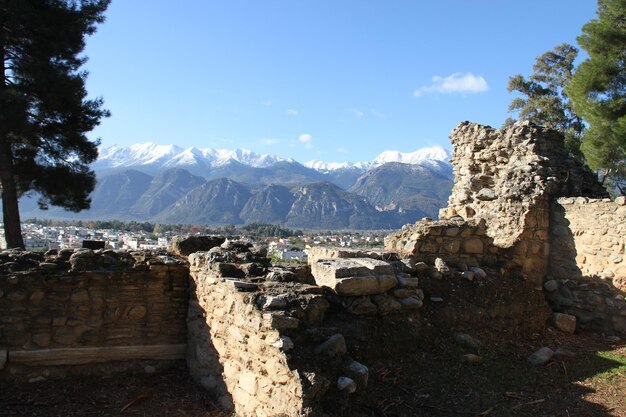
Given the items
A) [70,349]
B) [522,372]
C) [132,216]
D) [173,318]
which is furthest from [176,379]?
[132,216]

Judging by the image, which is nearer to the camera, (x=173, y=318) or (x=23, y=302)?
(x=23, y=302)

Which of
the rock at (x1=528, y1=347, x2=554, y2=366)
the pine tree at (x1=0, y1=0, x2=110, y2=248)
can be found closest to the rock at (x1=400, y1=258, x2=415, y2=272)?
the rock at (x1=528, y1=347, x2=554, y2=366)

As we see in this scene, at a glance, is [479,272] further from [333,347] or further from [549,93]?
[549,93]

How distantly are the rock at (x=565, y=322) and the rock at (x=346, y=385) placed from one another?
18.5 ft

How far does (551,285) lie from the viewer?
32.0 ft

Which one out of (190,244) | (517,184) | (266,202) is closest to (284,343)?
(190,244)

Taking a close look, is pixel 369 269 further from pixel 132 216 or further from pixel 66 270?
pixel 132 216

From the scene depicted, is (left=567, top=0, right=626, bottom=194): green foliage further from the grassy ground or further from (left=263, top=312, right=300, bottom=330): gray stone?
(left=263, top=312, right=300, bottom=330): gray stone

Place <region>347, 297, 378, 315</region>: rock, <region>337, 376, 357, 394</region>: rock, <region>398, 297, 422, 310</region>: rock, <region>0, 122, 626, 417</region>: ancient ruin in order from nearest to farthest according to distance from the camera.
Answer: <region>337, 376, 357, 394</region>: rock, <region>0, 122, 626, 417</region>: ancient ruin, <region>347, 297, 378, 315</region>: rock, <region>398, 297, 422, 310</region>: rock

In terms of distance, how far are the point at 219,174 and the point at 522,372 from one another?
612 feet

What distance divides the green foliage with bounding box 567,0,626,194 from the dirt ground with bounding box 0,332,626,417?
1159cm

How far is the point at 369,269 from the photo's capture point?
666 centimetres

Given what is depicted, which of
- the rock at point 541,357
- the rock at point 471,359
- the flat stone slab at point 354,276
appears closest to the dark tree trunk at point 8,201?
the flat stone slab at point 354,276

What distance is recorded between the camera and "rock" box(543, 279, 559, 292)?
31.9 feet
